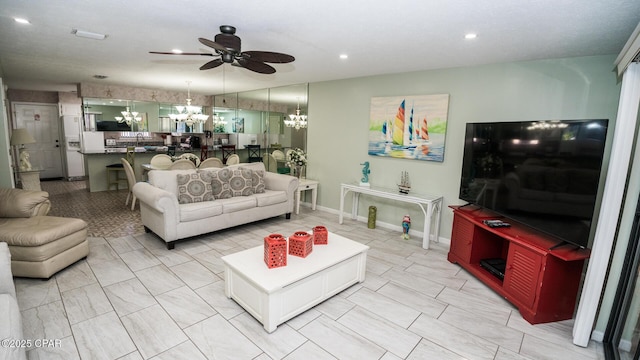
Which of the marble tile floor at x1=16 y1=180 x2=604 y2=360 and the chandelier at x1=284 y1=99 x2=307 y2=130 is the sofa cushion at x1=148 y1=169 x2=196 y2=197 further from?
the chandelier at x1=284 y1=99 x2=307 y2=130

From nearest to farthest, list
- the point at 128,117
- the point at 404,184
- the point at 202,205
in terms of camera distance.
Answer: the point at 202,205, the point at 404,184, the point at 128,117

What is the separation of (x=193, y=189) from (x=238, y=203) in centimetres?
64

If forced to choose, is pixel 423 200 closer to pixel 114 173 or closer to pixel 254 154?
pixel 254 154

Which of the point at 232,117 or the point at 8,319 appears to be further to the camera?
the point at 232,117

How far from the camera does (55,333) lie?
2115 millimetres

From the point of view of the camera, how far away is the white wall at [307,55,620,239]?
9.93ft

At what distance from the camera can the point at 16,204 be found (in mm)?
3092

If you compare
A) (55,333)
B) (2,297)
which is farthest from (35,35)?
(55,333)

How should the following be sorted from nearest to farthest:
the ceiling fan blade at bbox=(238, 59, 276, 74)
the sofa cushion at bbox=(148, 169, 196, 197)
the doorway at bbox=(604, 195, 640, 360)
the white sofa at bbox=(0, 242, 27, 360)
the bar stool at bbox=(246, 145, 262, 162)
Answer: the white sofa at bbox=(0, 242, 27, 360), the doorway at bbox=(604, 195, 640, 360), the ceiling fan blade at bbox=(238, 59, 276, 74), the sofa cushion at bbox=(148, 169, 196, 197), the bar stool at bbox=(246, 145, 262, 162)

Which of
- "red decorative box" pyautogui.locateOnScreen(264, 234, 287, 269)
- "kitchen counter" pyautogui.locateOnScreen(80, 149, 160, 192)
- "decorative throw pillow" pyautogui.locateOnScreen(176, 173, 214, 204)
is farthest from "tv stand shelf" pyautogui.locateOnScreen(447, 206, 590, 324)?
"kitchen counter" pyautogui.locateOnScreen(80, 149, 160, 192)

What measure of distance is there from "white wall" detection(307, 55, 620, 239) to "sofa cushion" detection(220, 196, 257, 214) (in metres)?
1.65

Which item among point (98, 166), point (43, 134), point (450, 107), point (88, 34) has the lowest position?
point (98, 166)

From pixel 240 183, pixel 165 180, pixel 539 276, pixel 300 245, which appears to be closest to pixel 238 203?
pixel 240 183

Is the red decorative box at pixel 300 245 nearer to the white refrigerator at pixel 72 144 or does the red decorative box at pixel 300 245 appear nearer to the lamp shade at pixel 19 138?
the lamp shade at pixel 19 138
